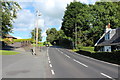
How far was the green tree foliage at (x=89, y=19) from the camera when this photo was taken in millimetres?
52250

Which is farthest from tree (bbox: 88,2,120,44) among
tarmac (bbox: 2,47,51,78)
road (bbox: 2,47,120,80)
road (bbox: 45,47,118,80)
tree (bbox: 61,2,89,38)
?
tarmac (bbox: 2,47,51,78)

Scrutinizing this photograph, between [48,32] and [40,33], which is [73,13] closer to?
[40,33]

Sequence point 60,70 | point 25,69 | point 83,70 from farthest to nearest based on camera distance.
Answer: point 25,69 → point 83,70 → point 60,70

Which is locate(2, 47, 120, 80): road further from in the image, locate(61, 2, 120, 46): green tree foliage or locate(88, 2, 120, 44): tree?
locate(61, 2, 120, 46): green tree foliage

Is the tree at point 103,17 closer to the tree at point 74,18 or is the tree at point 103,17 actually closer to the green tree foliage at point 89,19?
the green tree foliage at point 89,19

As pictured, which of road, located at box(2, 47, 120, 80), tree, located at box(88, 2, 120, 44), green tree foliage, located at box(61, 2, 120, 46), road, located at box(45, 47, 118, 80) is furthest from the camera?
green tree foliage, located at box(61, 2, 120, 46)

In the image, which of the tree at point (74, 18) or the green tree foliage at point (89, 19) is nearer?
the green tree foliage at point (89, 19)

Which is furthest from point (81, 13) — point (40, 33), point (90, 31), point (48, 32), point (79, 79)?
point (48, 32)

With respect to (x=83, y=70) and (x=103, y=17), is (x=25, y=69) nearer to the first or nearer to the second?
(x=83, y=70)

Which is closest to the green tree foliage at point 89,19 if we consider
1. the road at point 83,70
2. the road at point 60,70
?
the road at point 83,70

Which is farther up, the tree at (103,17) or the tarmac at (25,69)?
the tree at (103,17)

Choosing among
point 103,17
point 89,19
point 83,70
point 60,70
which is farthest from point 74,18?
point 60,70

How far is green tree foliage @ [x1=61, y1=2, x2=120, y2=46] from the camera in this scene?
52250 mm

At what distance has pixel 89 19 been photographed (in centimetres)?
5375
